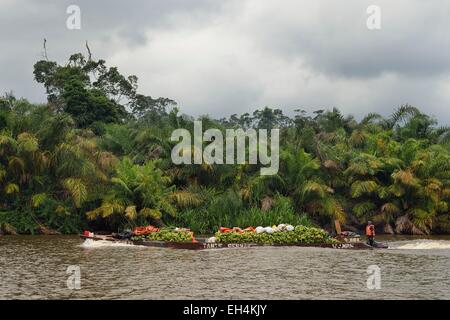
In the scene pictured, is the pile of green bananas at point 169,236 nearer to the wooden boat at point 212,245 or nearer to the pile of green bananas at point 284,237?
the wooden boat at point 212,245

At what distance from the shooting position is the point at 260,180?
1319 inches

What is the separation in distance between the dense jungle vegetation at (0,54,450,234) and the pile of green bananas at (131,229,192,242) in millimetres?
4056

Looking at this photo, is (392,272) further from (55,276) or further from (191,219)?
(191,219)

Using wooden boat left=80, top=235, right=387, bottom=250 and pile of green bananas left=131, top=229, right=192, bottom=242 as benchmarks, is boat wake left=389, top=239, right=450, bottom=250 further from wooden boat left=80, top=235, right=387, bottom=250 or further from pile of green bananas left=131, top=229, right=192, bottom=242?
pile of green bananas left=131, top=229, right=192, bottom=242

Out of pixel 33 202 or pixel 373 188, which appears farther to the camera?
pixel 373 188

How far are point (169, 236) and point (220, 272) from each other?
7189 mm

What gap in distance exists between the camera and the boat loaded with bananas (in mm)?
24875

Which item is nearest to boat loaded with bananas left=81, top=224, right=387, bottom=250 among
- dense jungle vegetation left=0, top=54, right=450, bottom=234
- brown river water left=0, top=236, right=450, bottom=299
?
brown river water left=0, top=236, right=450, bottom=299

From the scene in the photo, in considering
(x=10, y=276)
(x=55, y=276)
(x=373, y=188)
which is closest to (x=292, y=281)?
(x=55, y=276)

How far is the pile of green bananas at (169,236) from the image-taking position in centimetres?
2492

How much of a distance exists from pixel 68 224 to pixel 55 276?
13.9m

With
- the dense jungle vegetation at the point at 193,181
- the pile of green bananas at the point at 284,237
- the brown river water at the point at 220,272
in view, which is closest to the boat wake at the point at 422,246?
the brown river water at the point at 220,272

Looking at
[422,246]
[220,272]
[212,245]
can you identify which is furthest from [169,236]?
[422,246]
